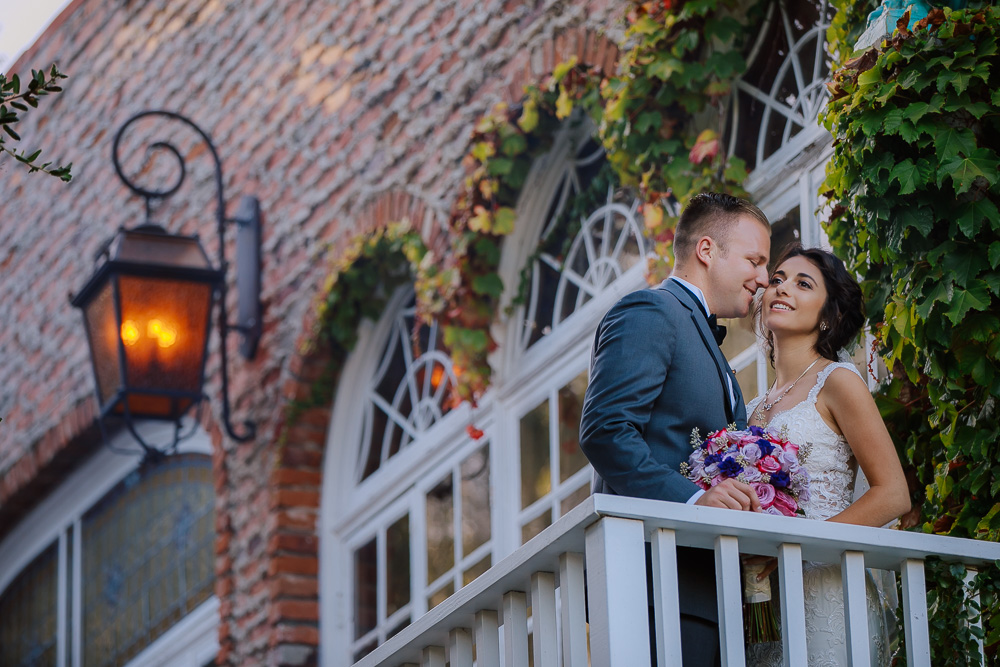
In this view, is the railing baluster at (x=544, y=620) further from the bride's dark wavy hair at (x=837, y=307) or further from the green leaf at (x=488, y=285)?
the green leaf at (x=488, y=285)

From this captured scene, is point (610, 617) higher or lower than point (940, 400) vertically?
A: lower

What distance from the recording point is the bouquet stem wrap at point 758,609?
10.3ft

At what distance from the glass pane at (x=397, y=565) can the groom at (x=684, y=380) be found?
341 centimetres

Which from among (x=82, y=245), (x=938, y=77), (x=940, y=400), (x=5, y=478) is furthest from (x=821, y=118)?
(x=5, y=478)

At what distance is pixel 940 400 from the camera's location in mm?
3523

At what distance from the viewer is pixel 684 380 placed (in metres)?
3.13

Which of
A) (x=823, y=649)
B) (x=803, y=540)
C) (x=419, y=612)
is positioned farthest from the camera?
(x=419, y=612)

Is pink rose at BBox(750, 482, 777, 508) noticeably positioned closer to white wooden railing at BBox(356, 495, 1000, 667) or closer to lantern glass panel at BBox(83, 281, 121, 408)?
white wooden railing at BBox(356, 495, 1000, 667)

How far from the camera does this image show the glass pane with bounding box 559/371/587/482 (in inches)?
222

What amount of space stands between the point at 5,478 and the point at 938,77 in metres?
7.48

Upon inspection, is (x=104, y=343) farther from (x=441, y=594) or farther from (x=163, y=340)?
(x=441, y=594)

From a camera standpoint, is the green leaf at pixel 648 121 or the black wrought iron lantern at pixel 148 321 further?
the black wrought iron lantern at pixel 148 321

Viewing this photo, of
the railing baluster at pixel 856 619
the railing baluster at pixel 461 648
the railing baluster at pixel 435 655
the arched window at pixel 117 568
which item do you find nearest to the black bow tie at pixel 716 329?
the railing baluster at pixel 856 619

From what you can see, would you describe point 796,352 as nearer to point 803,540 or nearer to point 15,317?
point 803,540
